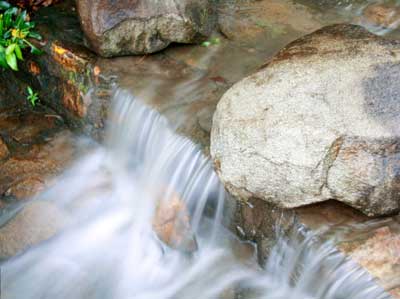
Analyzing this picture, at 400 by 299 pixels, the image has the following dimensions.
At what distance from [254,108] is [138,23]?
1730 mm

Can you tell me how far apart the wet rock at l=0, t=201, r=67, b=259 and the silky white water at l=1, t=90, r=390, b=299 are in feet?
0.20

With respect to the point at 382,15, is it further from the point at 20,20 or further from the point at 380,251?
the point at 20,20

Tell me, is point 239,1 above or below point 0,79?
above

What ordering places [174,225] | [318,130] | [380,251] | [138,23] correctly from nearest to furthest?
1. [380,251]
2. [318,130]
3. [174,225]
4. [138,23]

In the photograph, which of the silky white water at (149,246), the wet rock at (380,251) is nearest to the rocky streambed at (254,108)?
the wet rock at (380,251)

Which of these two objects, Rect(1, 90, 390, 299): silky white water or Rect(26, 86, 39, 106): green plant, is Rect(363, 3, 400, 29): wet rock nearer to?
Rect(1, 90, 390, 299): silky white water

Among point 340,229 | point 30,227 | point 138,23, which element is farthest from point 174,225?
point 138,23

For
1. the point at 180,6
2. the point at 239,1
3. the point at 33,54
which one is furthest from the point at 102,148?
A: the point at 239,1

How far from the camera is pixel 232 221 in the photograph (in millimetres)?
3936

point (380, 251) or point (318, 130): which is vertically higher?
point (318, 130)

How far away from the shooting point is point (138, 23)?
470 cm

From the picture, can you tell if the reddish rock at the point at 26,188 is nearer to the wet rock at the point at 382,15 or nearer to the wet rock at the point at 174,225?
the wet rock at the point at 174,225

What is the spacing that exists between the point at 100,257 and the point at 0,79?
254 centimetres

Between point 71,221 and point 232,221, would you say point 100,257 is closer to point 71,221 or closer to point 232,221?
point 71,221
